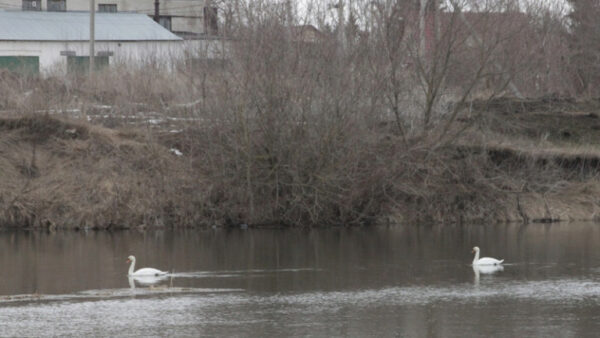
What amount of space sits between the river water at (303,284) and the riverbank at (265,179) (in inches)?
49.7

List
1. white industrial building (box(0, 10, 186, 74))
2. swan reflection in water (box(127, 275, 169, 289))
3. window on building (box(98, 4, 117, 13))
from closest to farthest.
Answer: swan reflection in water (box(127, 275, 169, 289)) → white industrial building (box(0, 10, 186, 74)) → window on building (box(98, 4, 117, 13))

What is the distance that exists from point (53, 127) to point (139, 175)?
442 centimetres

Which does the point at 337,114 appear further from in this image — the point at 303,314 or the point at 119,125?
the point at 303,314

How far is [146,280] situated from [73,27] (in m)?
→ 37.9

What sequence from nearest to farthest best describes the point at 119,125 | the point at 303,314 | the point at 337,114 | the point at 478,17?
the point at 303,314 → the point at 337,114 → the point at 478,17 → the point at 119,125

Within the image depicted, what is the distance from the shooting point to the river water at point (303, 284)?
1688cm

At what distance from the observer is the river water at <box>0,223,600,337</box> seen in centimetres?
1688

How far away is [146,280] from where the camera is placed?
2220cm

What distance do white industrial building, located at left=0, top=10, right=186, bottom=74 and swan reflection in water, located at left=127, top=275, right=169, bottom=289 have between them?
28.0 metres

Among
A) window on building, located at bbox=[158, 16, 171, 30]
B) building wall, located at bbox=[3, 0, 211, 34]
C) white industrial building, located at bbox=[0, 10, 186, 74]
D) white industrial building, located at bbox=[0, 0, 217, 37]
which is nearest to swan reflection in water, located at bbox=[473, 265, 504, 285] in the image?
white industrial building, located at bbox=[0, 10, 186, 74]

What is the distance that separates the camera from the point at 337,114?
3253 cm

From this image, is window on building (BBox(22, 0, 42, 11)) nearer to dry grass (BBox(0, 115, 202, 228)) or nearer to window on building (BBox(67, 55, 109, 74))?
window on building (BBox(67, 55, 109, 74))

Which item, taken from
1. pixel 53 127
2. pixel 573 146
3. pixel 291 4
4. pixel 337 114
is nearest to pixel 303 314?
pixel 337 114

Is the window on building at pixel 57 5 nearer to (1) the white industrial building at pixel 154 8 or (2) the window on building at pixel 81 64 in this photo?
(1) the white industrial building at pixel 154 8
